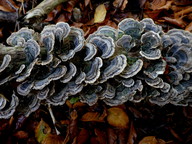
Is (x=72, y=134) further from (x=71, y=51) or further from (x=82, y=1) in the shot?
(x=82, y=1)

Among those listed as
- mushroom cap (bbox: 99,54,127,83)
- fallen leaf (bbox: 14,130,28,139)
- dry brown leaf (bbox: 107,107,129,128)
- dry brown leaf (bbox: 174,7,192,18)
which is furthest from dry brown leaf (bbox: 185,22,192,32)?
fallen leaf (bbox: 14,130,28,139)

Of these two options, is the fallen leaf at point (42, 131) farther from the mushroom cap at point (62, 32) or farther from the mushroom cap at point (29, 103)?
the mushroom cap at point (62, 32)

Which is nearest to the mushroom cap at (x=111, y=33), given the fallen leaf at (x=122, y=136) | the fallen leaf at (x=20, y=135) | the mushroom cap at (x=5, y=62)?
the mushroom cap at (x=5, y=62)

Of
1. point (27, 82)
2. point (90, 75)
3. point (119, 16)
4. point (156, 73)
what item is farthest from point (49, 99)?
point (119, 16)

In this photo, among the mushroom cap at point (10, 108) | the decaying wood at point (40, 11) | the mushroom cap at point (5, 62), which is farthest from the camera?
the decaying wood at point (40, 11)

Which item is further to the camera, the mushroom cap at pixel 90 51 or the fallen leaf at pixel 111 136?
the fallen leaf at pixel 111 136
